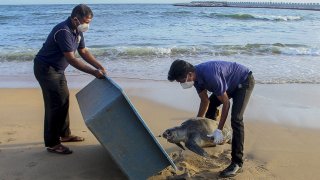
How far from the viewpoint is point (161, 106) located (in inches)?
251

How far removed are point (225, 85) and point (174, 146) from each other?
1275mm

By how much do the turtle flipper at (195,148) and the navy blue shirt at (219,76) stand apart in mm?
566

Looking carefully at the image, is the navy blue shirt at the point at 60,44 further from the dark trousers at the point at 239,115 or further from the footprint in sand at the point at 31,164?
the dark trousers at the point at 239,115

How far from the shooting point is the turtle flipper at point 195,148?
4.07 m

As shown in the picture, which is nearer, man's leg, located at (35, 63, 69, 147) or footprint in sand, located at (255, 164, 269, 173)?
footprint in sand, located at (255, 164, 269, 173)

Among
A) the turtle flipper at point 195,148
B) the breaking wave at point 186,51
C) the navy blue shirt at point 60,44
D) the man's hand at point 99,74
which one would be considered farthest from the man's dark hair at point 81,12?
the breaking wave at point 186,51

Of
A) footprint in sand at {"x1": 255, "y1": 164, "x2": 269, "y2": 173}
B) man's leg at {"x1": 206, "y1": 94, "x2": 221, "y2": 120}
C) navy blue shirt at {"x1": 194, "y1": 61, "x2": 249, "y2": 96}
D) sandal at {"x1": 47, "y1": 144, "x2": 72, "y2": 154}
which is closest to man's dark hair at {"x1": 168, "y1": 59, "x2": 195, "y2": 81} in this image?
navy blue shirt at {"x1": 194, "y1": 61, "x2": 249, "y2": 96}

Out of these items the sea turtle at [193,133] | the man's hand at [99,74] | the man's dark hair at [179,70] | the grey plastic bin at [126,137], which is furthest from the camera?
the sea turtle at [193,133]

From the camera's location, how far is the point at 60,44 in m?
4.15

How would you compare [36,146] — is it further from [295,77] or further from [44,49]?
[295,77]

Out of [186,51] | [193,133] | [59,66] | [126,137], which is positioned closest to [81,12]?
[59,66]

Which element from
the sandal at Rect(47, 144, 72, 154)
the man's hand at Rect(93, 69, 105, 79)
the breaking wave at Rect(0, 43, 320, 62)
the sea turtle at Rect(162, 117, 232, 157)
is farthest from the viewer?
the breaking wave at Rect(0, 43, 320, 62)

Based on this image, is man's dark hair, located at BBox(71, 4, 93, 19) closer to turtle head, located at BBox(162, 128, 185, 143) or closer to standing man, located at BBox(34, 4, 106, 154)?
standing man, located at BBox(34, 4, 106, 154)

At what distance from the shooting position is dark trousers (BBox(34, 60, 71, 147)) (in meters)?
4.37
